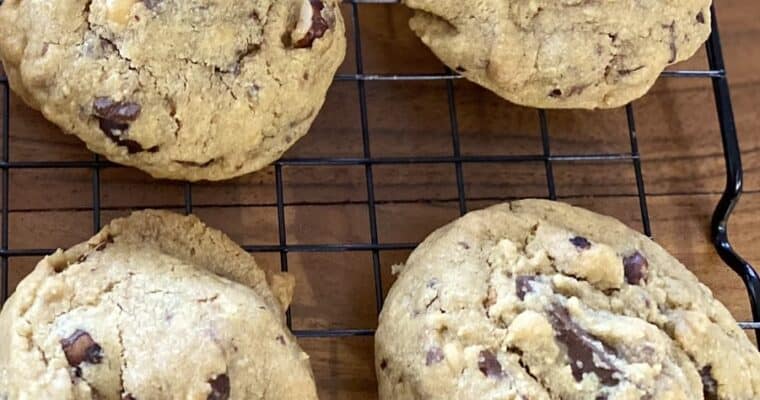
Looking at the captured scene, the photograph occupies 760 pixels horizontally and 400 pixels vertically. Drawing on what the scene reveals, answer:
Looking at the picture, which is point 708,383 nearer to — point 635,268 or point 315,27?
point 635,268

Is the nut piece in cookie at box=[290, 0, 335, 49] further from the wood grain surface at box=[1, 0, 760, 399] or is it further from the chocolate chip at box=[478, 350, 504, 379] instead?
the chocolate chip at box=[478, 350, 504, 379]

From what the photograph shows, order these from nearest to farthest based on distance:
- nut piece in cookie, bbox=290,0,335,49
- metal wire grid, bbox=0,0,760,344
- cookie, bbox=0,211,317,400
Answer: cookie, bbox=0,211,317,400
nut piece in cookie, bbox=290,0,335,49
metal wire grid, bbox=0,0,760,344

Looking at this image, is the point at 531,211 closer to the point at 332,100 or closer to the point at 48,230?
the point at 332,100

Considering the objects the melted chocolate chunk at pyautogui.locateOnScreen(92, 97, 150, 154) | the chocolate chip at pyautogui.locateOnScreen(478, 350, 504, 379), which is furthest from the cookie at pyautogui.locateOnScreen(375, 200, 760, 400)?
the melted chocolate chunk at pyautogui.locateOnScreen(92, 97, 150, 154)

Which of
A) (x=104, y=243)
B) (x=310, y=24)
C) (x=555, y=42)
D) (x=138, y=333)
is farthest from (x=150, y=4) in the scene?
(x=555, y=42)

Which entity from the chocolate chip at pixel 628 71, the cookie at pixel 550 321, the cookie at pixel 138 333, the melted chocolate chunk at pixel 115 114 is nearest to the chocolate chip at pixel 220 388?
the cookie at pixel 138 333
